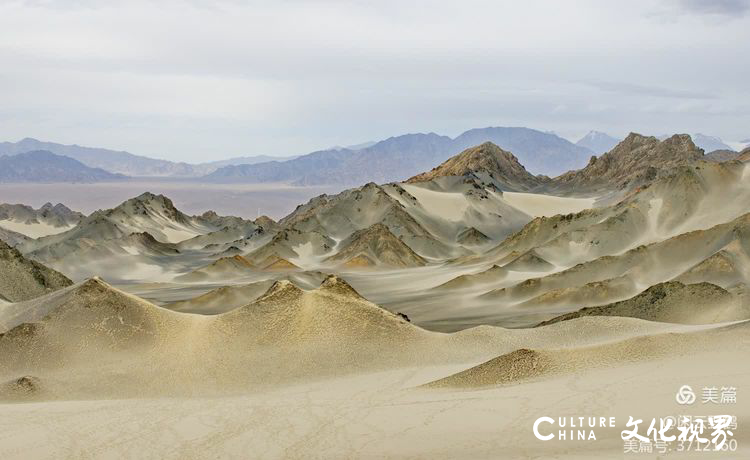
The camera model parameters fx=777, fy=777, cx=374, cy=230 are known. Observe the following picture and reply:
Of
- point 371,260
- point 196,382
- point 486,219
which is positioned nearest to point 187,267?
point 371,260

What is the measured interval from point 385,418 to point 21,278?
46.9m

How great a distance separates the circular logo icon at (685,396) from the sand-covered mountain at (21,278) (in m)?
50.8

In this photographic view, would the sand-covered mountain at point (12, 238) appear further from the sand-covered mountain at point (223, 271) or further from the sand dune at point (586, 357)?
the sand dune at point (586, 357)

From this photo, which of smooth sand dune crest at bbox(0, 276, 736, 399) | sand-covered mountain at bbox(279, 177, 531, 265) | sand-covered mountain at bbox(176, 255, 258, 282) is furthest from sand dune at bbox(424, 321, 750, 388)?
sand-covered mountain at bbox(279, 177, 531, 265)

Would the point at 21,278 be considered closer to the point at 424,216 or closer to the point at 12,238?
the point at 424,216

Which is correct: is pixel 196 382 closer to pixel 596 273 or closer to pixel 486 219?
pixel 596 273

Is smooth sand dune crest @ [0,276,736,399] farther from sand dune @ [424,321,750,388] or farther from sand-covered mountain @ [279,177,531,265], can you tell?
sand-covered mountain @ [279,177,531,265]

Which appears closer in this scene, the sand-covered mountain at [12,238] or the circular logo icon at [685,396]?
the circular logo icon at [685,396]

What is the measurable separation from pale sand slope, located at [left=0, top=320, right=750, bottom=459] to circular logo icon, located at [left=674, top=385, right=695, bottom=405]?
0.32 meters

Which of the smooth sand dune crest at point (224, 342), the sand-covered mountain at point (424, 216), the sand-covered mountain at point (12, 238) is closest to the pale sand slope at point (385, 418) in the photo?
the smooth sand dune crest at point (224, 342)

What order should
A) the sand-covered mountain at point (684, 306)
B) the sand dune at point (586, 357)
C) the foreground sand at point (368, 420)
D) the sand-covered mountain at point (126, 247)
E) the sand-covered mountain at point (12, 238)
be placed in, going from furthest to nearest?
1. the sand-covered mountain at point (12, 238)
2. the sand-covered mountain at point (126, 247)
3. the sand-covered mountain at point (684, 306)
4. the sand dune at point (586, 357)
5. the foreground sand at point (368, 420)

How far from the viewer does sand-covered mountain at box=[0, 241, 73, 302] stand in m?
62.1

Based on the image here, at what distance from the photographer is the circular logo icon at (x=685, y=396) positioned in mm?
26122

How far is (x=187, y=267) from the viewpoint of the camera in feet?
456
